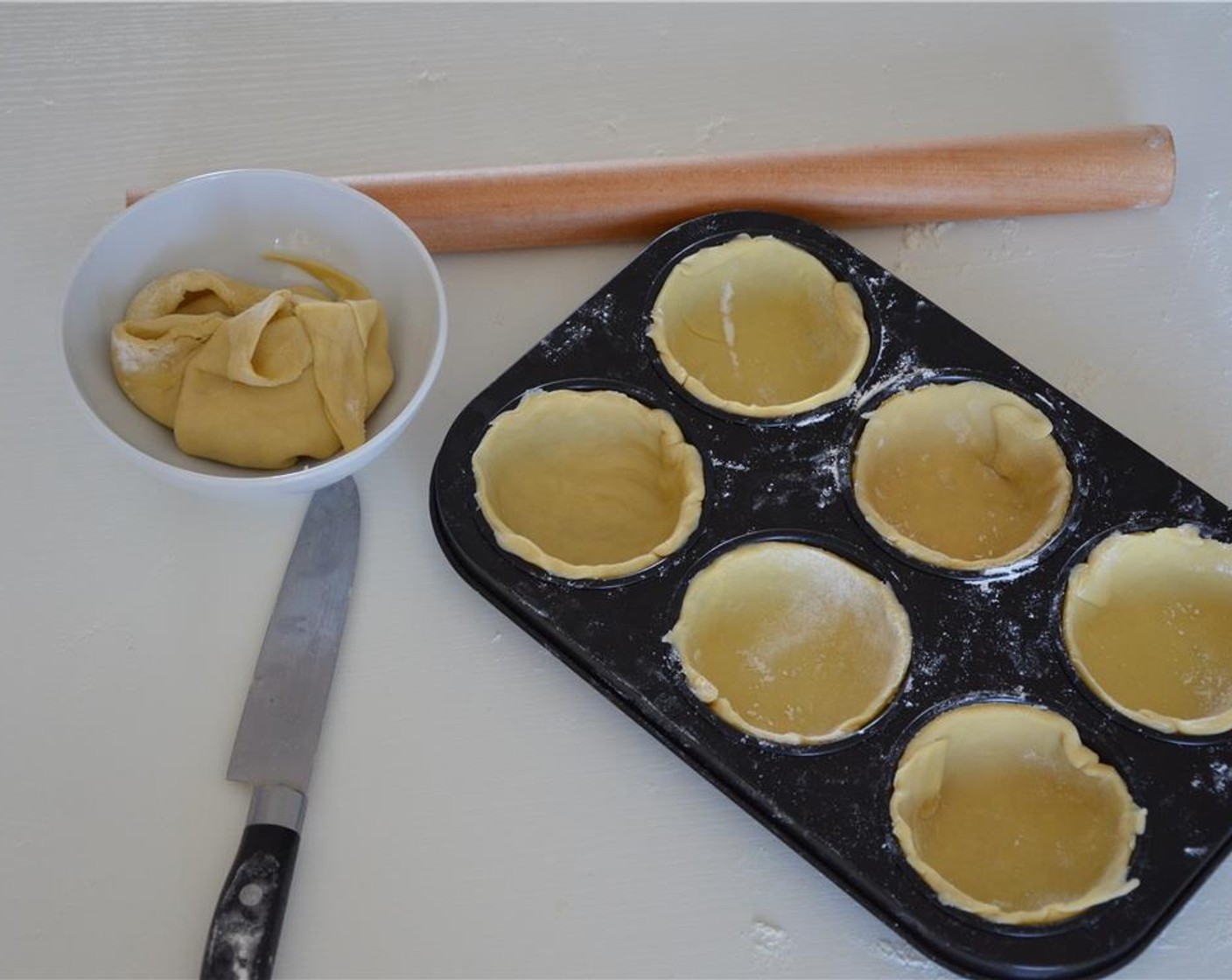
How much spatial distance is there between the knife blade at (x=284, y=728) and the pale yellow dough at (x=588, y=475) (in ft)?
0.70

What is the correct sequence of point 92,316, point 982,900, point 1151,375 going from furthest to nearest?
point 1151,375
point 92,316
point 982,900

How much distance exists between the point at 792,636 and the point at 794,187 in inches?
28.0

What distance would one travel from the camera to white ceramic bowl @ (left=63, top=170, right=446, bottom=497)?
186 cm

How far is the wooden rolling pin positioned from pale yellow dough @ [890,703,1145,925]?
846 millimetres

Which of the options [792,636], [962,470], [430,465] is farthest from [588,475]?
[962,470]

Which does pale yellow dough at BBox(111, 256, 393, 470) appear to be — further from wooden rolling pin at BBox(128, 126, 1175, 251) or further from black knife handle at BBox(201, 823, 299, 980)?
black knife handle at BBox(201, 823, 299, 980)

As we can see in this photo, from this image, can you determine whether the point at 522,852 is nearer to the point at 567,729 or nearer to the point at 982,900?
the point at 567,729

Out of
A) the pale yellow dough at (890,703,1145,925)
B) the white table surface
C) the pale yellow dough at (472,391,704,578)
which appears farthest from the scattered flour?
the pale yellow dough at (472,391,704,578)

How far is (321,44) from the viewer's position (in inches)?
96.3

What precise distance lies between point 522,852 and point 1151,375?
1.16 metres

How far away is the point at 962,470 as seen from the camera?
1.98 meters

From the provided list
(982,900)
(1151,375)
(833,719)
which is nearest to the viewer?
(982,900)

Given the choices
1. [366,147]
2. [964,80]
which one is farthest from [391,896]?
[964,80]

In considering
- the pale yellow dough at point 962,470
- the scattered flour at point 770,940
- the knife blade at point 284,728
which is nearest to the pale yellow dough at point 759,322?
the pale yellow dough at point 962,470
